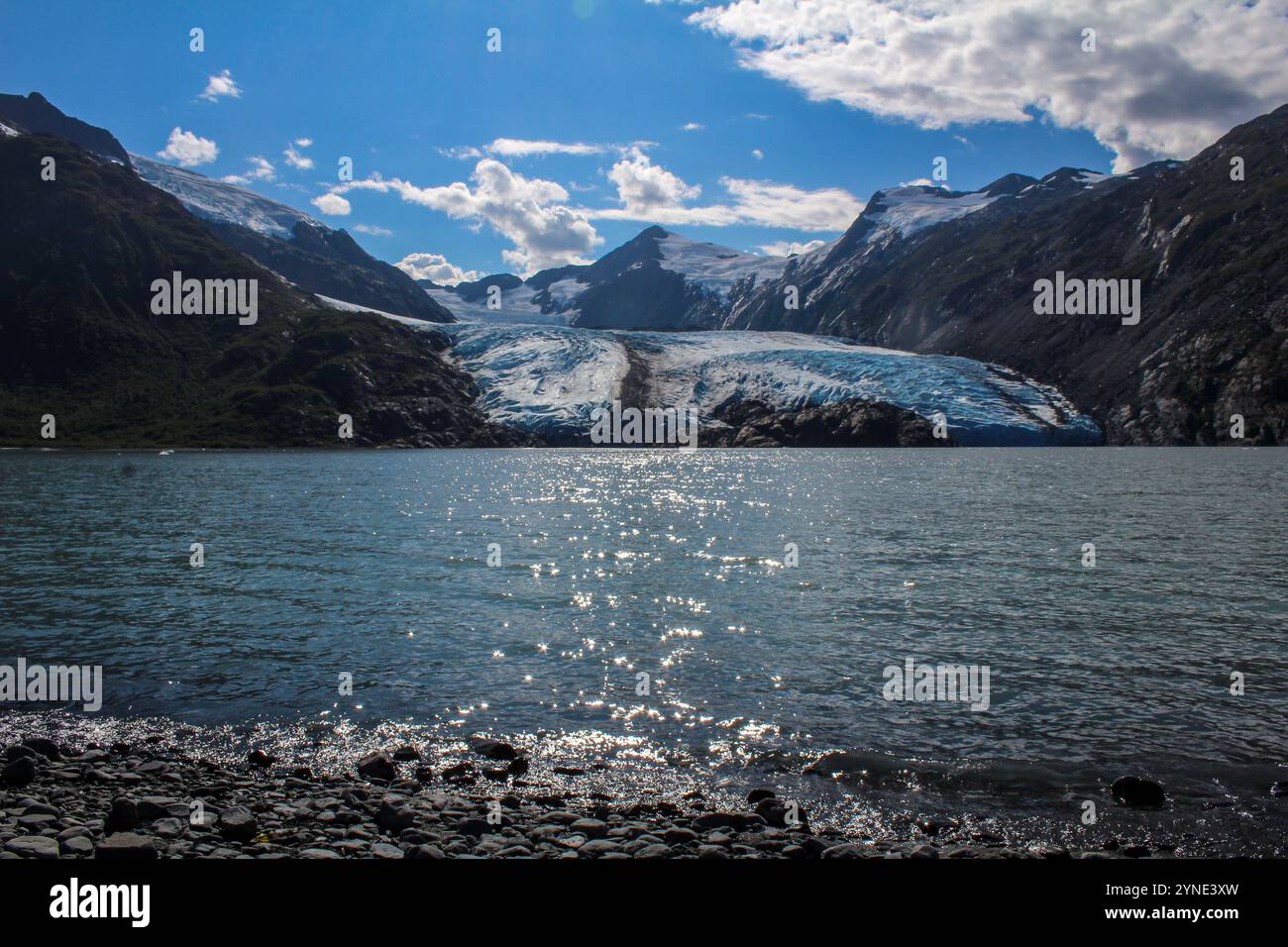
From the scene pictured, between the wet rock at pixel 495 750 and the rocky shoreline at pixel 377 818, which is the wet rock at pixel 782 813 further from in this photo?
the wet rock at pixel 495 750

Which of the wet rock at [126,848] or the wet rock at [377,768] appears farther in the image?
the wet rock at [377,768]

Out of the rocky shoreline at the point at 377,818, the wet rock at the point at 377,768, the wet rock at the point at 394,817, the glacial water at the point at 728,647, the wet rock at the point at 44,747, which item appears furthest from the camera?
the wet rock at the point at 44,747

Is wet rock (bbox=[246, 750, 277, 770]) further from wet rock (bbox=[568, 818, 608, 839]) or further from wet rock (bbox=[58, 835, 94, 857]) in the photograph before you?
wet rock (bbox=[568, 818, 608, 839])

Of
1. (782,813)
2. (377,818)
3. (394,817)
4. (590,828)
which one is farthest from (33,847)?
(782,813)

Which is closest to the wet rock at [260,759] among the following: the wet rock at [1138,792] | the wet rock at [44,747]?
the wet rock at [44,747]

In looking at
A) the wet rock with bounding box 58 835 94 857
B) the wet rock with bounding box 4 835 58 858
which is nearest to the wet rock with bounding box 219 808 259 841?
the wet rock with bounding box 58 835 94 857
